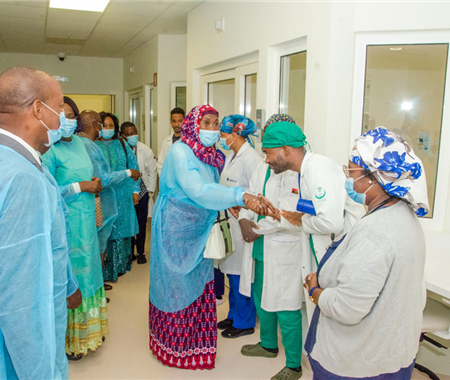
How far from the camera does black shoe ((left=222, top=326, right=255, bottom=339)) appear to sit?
3014mm

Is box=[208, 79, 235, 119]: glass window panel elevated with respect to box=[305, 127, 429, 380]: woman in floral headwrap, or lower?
elevated

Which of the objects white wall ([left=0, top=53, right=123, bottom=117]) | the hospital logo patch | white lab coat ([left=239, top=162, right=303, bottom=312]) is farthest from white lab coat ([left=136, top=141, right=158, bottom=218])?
white wall ([left=0, top=53, right=123, bottom=117])

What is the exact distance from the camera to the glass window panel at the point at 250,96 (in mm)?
3898

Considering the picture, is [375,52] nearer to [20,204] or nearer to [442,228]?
[442,228]

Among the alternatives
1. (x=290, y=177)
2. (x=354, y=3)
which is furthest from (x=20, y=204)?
(x=354, y=3)

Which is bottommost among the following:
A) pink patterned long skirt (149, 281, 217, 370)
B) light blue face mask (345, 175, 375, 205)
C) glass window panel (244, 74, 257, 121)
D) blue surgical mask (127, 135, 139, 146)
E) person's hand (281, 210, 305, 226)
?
pink patterned long skirt (149, 281, 217, 370)

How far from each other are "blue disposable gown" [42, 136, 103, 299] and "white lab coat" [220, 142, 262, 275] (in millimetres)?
996

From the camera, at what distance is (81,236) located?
2533 mm

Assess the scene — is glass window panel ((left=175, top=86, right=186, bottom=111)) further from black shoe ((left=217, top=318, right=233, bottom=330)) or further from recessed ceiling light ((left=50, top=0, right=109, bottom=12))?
black shoe ((left=217, top=318, right=233, bottom=330))

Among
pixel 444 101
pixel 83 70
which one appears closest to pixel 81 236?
pixel 444 101

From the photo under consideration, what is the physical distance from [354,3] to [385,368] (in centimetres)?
222

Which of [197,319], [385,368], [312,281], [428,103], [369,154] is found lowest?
[197,319]

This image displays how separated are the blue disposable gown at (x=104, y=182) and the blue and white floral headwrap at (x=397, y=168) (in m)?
2.19

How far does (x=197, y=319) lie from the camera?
253cm
